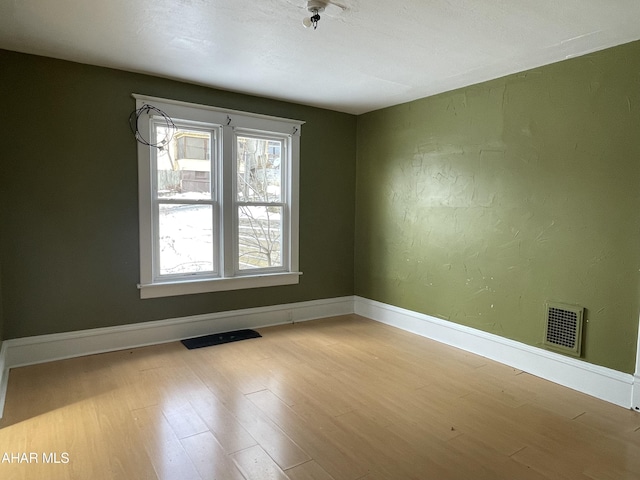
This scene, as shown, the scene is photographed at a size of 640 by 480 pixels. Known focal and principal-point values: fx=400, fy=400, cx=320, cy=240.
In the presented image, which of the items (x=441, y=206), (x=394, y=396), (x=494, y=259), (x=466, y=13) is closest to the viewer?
(x=466, y=13)

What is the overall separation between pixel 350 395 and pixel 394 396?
309 mm

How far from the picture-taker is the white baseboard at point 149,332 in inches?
126

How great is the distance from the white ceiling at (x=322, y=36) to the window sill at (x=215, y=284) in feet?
6.26

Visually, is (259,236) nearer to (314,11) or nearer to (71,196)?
(71,196)

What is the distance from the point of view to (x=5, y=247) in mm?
3088

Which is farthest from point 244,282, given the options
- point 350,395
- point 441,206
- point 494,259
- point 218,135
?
point 494,259

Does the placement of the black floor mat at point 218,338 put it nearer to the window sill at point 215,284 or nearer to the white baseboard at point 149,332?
the white baseboard at point 149,332

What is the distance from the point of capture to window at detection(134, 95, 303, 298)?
12.1 ft

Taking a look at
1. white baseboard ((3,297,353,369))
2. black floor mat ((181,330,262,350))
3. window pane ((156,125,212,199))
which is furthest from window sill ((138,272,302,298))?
window pane ((156,125,212,199))

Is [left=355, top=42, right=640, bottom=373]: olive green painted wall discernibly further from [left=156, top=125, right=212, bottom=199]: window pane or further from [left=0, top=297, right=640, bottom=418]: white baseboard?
[left=156, top=125, right=212, bottom=199]: window pane

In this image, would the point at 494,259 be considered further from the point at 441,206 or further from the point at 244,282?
the point at 244,282

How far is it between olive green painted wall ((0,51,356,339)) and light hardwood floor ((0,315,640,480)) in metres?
0.46

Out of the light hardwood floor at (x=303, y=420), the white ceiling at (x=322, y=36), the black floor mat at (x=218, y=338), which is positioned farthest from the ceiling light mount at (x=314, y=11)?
the black floor mat at (x=218, y=338)

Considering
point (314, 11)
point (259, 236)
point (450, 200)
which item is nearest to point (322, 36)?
point (314, 11)
